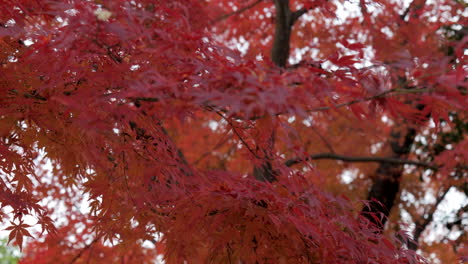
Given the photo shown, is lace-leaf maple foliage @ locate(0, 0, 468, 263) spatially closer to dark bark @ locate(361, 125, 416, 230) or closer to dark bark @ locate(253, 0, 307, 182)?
dark bark @ locate(253, 0, 307, 182)

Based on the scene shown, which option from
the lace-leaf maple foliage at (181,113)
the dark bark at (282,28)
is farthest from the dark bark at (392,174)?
the lace-leaf maple foliage at (181,113)

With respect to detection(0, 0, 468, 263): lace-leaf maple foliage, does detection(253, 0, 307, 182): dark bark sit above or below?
above

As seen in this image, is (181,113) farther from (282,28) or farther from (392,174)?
(392,174)

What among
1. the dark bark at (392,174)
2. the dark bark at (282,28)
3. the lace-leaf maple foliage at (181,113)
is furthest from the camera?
the dark bark at (392,174)

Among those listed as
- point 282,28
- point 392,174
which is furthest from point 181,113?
point 392,174

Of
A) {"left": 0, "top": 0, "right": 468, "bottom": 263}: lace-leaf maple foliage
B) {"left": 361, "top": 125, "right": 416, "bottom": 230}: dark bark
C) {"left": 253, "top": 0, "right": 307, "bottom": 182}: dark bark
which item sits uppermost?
{"left": 253, "top": 0, "right": 307, "bottom": 182}: dark bark

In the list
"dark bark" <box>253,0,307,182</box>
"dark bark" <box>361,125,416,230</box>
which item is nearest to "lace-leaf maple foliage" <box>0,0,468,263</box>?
"dark bark" <box>253,0,307,182</box>

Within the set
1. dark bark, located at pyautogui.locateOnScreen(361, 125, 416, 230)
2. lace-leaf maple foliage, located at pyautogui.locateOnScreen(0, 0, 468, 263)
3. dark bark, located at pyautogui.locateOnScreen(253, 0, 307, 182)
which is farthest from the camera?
dark bark, located at pyautogui.locateOnScreen(361, 125, 416, 230)

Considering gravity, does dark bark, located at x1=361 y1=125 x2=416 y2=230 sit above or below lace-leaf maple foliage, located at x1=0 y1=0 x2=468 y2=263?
above

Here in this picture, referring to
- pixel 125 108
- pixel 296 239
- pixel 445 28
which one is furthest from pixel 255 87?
pixel 445 28

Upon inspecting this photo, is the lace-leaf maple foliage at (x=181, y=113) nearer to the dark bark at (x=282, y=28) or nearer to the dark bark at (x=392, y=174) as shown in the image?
the dark bark at (x=282, y=28)

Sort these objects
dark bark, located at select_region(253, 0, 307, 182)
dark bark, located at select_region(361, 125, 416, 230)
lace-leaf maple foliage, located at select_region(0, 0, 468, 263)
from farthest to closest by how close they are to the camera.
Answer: dark bark, located at select_region(361, 125, 416, 230) → dark bark, located at select_region(253, 0, 307, 182) → lace-leaf maple foliage, located at select_region(0, 0, 468, 263)

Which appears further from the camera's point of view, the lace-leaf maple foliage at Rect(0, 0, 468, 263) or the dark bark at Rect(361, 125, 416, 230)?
the dark bark at Rect(361, 125, 416, 230)

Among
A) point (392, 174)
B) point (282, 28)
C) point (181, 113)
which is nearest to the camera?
point (181, 113)
